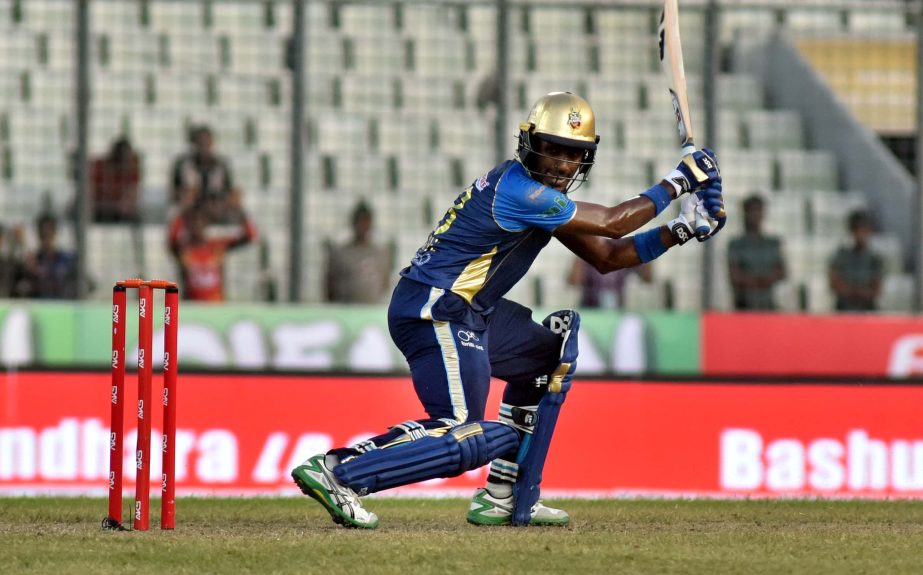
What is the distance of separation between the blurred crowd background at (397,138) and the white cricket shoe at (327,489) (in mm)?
5580

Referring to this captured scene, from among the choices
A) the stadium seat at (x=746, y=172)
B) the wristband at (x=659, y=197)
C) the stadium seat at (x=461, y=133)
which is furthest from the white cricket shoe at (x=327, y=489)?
the stadium seat at (x=746, y=172)

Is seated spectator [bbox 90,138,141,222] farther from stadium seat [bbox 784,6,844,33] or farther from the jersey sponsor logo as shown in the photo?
the jersey sponsor logo

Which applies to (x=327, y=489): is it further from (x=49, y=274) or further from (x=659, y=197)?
→ (x=49, y=274)

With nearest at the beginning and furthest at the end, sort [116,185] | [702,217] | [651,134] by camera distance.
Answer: [702,217], [116,185], [651,134]

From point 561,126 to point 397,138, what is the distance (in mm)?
6447

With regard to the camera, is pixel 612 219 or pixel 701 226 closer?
pixel 612 219

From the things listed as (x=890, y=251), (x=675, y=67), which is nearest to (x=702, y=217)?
(x=675, y=67)

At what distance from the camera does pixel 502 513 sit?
22.5ft

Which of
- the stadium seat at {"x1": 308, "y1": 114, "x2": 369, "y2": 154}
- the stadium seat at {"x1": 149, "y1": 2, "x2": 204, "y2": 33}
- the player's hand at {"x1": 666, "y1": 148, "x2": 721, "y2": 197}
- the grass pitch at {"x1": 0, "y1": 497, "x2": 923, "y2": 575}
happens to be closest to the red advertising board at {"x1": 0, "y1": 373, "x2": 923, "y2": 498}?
the grass pitch at {"x1": 0, "y1": 497, "x2": 923, "y2": 575}

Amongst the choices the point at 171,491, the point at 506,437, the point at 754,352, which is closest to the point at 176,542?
the point at 171,491

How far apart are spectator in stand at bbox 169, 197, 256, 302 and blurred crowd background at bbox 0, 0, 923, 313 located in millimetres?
18

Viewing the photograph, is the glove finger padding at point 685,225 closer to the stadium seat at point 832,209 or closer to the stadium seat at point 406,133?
the stadium seat at point 406,133

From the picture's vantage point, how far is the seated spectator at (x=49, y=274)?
458 inches

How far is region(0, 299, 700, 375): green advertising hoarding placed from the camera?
37.3ft
